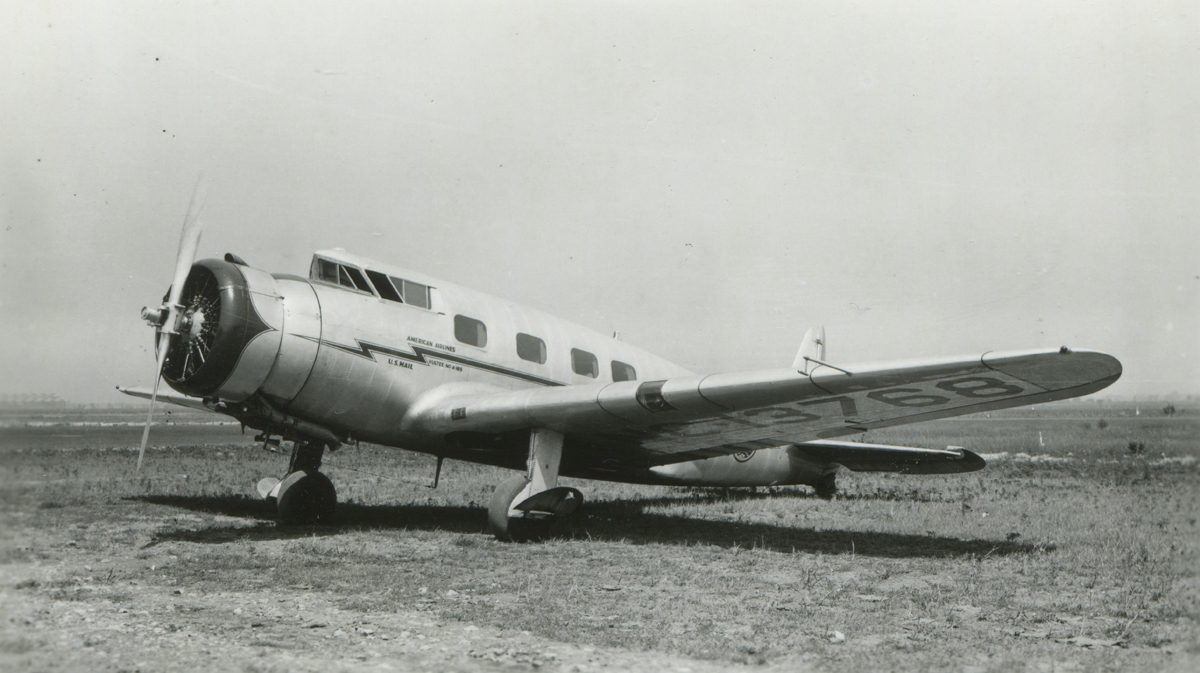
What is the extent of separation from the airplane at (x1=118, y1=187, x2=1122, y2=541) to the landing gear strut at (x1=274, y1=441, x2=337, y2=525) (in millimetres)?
22

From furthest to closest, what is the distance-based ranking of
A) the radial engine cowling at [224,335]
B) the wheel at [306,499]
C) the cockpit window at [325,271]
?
the wheel at [306,499] → the cockpit window at [325,271] → the radial engine cowling at [224,335]

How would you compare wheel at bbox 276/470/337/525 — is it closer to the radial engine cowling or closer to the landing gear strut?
the landing gear strut

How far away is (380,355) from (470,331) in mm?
1207

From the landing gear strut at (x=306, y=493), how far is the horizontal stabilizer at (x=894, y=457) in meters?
6.13

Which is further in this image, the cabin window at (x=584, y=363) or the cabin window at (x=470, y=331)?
the cabin window at (x=584, y=363)

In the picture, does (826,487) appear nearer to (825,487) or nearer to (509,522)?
(825,487)

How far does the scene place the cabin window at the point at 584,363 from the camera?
34.4 ft

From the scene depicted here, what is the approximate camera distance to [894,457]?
1162cm

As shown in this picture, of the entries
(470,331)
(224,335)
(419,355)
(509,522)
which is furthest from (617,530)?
(224,335)

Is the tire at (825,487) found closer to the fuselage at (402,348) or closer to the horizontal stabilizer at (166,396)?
the fuselage at (402,348)

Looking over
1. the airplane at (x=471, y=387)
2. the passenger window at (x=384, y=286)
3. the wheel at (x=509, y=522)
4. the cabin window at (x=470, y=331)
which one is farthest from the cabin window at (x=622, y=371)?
the passenger window at (x=384, y=286)

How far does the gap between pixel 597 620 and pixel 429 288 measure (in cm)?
533

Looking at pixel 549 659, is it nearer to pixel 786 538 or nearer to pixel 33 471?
pixel 33 471

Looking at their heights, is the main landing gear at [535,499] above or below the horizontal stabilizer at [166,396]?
below
